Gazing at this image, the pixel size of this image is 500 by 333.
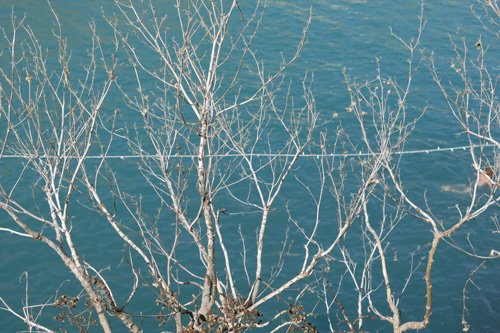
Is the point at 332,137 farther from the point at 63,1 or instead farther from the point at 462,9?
the point at 63,1

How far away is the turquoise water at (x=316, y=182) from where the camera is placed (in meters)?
13.5

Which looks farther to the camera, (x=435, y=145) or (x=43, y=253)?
(x=435, y=145)

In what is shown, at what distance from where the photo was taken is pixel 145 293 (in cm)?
1347

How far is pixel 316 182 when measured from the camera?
55.6 ft

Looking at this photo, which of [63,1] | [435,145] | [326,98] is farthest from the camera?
[63,1]

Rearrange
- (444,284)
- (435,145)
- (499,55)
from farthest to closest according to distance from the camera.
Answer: (499,55) → (435,145) → (444,284)

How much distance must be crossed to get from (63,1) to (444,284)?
18.6 m

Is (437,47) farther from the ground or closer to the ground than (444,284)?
farther from the ground

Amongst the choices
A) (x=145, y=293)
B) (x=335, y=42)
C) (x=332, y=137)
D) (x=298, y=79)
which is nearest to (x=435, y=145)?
(x=332, y=137)

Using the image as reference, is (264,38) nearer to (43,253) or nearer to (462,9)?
(462,9)

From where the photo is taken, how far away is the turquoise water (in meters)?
13.5

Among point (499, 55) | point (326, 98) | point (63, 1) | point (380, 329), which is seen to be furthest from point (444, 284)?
point (63, 1)

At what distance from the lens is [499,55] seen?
22.7 meters

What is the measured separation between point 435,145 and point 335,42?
6929mm
